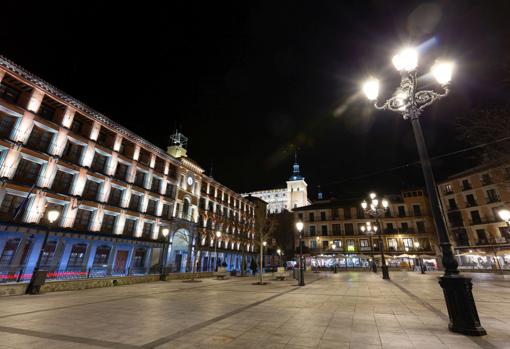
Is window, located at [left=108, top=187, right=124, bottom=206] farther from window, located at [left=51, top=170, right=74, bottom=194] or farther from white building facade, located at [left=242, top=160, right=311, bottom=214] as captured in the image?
white building facade, located at [left=242, top=160, right=311, bottom=214]

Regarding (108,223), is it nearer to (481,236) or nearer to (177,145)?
(177,145)

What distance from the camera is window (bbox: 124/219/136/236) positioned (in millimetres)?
25703

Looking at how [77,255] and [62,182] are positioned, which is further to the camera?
[77,255]

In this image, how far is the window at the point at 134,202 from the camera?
26.5 meters

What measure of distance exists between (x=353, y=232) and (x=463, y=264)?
1563 cm

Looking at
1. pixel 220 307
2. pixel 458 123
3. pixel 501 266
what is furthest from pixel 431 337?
pixel 501 266

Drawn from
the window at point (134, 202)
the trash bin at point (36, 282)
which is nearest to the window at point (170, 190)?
the window at point (134, 202)

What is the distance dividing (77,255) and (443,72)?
1105 inches

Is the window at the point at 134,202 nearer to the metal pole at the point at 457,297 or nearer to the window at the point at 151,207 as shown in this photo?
the window at the point at 151,207

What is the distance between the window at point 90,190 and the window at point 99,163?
1381 mm

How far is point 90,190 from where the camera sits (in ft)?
75.8

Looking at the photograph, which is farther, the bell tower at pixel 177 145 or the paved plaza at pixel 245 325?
the bell tower at pixel 177 145

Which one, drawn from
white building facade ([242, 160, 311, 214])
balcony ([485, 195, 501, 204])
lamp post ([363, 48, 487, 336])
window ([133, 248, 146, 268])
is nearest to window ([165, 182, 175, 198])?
window ([133, 248, 146, 268])

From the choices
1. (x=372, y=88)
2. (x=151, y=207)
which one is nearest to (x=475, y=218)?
(x=372, y=88)
